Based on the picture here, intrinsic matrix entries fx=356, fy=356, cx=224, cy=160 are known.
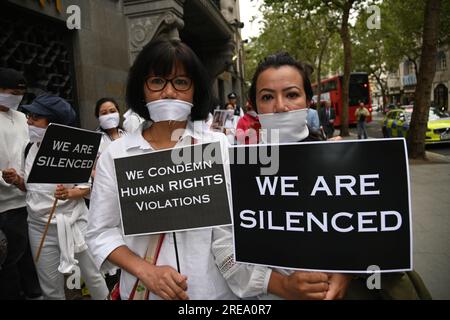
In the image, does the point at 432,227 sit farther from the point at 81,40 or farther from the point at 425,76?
the point at 425,76

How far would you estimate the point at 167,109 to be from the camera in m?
1.66

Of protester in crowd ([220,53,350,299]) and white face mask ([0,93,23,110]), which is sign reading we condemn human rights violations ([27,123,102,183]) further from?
protester in crowd ([220,53,350,299])

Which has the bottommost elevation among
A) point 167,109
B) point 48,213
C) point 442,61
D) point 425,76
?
point 48,213

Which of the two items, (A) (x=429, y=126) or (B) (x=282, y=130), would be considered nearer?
(B) (x=282, y=130)

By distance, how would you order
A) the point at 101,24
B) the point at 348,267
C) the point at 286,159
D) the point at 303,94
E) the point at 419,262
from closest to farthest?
the point at 348,267, the point at 286,159, the point at 303,94, the point at 419,262, the point at 101,24

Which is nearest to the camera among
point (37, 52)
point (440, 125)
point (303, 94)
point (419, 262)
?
point (303, 94)

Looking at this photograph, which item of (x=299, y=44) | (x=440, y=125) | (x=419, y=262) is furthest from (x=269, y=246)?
(x=299, y=44)

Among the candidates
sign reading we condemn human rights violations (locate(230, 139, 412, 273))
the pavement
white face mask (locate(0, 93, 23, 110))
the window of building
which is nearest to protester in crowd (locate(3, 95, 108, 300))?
white face mask (locate(0, 93, 23, 110))

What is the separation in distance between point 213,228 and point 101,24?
245 inches

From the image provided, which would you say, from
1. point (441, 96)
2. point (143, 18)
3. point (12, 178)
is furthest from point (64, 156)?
point (441, 96)

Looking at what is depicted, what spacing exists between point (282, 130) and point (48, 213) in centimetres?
220

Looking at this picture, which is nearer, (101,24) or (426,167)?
(101,24)
